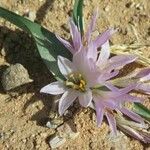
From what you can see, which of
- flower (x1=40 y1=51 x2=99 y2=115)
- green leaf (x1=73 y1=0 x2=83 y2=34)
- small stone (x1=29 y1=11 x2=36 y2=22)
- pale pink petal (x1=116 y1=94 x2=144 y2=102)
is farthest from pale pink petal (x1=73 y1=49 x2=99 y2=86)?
small stone (x1=29 y1=11 x2=36 y2=22)

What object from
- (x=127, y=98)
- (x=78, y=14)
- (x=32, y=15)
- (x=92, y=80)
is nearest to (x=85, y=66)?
(x=92, y=80)

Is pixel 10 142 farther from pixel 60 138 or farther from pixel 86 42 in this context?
pixel 86 42

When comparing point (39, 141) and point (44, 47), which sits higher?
point (44, 47)

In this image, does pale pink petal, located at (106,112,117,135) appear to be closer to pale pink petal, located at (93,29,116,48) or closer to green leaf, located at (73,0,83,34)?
pale pink petal, located at (93,29,116,48)

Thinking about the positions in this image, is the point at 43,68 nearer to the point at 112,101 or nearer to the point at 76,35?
the point at 76,35

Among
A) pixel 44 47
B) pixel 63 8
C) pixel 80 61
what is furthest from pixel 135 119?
pixel 63 8

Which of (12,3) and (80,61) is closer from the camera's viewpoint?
(80,61)

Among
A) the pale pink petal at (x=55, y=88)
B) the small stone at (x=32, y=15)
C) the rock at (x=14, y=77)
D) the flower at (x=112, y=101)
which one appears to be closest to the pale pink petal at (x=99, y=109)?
the flower at (x=112, y=101)

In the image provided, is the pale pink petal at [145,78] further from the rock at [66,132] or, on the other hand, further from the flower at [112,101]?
the rock at [66,132]
